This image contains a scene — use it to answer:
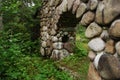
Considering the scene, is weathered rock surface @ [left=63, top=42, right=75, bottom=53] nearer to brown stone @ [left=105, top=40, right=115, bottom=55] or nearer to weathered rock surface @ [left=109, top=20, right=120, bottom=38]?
brown stone @ [left=105, top=40, right=115, bottom=55]

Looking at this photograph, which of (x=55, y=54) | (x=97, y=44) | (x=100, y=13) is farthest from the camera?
(x=55, y=54)

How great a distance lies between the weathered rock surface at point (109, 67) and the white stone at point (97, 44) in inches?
6.1

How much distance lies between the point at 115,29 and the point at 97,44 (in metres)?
0.42

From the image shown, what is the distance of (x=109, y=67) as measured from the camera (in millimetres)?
2514

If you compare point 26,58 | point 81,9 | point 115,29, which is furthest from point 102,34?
point 26,58

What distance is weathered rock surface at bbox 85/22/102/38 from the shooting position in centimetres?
284

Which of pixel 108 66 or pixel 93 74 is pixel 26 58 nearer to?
pixel 93 74

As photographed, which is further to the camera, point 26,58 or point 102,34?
point 26,58

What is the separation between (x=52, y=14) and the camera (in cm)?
642

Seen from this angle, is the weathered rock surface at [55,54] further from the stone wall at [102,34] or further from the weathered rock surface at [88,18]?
the weathered rock surface at [88,18]

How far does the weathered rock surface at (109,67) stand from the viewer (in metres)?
2.46

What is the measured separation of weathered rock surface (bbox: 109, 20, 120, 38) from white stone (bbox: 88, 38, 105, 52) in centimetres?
25

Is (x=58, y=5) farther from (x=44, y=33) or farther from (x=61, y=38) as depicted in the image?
(x=44, y=33)

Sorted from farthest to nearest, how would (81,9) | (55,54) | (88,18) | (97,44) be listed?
(55,54) → (81,9) → (88,18) → (97,44)
